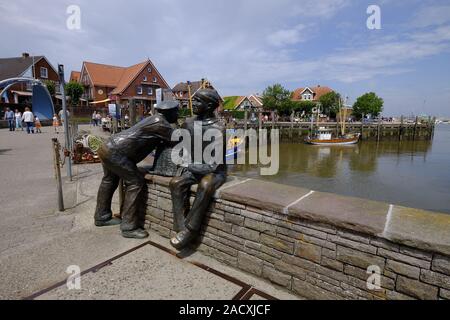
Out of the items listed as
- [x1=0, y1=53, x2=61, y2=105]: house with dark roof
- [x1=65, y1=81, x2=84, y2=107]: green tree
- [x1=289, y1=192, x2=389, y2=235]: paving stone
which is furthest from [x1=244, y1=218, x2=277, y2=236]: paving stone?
[x1=65, y1=81, x2=84, y2=107]: green tree

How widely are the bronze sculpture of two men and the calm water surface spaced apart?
37.6 ft

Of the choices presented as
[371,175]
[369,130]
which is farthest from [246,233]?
[369,130]

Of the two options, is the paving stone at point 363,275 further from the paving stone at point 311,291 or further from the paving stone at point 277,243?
the paving stone at point 277,243

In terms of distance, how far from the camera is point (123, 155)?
3.30m

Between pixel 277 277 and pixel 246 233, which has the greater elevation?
pixel 246 233

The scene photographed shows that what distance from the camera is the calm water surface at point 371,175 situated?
12.5 m

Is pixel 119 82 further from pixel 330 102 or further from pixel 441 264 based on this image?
pixel 441 264

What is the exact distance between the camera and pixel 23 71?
3450cm

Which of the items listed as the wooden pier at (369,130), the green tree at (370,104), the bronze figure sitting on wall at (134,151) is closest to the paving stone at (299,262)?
the bronze figure sitting on wall at (134,151)

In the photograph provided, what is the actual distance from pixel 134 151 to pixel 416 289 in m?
3.09

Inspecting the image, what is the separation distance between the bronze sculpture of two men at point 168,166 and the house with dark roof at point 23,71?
3794cm

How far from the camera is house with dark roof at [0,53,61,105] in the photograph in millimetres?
33397
